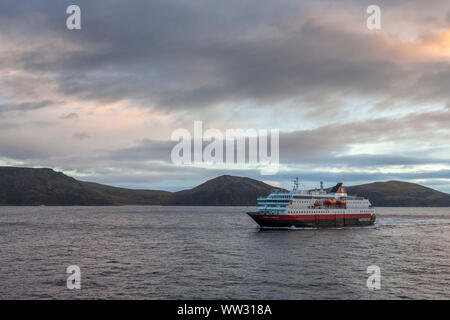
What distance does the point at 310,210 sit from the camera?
101 meters

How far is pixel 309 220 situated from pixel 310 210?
2.85m

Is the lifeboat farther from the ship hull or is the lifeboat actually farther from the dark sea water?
the dark sea water

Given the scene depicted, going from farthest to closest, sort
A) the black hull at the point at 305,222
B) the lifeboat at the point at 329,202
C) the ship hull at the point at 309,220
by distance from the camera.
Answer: the lifeboat at the point at 329,202
the black hull at the point at 305,222
the ship hull at the point at 309,220

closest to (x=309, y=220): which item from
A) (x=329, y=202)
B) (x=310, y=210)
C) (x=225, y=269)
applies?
(x=310, y=210)

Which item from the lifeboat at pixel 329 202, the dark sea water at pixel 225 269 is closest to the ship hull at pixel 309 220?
the lifeboat at pixel 329 202

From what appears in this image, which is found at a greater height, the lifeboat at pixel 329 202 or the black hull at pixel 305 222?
the lifeboat at pixel 329 202

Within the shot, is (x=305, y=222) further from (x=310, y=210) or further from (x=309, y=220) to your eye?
(x=310, y=210)

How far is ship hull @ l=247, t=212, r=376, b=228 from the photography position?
3765 inches

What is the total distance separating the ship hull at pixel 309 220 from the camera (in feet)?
314

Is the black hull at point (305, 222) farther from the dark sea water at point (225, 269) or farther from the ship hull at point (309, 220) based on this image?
the dark sea water at point (225, 269)
